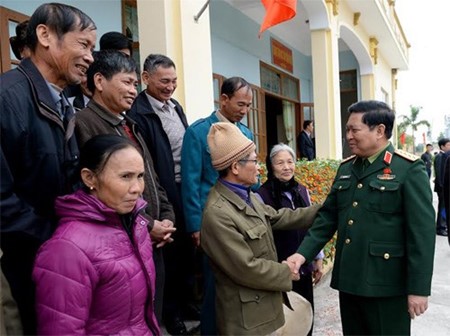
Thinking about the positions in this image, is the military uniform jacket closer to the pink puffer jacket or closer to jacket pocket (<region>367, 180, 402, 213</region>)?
jacket pocket (<region>367, 180, 402, 213</region>)

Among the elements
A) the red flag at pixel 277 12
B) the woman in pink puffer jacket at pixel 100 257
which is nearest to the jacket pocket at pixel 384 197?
the woman in pink puffer jacket at pixel 100 257

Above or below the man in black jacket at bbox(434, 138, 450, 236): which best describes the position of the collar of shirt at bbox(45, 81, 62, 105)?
above

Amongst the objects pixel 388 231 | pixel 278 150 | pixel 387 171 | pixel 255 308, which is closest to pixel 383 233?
pixel 388 231

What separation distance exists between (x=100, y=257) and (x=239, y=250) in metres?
0.66

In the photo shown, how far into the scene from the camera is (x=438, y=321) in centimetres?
380

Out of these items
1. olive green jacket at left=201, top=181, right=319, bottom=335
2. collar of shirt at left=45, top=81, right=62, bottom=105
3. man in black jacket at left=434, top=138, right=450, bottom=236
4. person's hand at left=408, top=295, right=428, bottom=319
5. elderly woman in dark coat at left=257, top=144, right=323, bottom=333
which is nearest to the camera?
collar of shirt at left=45, top=81, right=62, bottom=105

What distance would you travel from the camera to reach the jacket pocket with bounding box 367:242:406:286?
83.3 inches

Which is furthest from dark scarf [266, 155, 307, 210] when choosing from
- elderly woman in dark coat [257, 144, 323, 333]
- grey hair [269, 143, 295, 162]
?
grey hair [269, 143, 295, 162]

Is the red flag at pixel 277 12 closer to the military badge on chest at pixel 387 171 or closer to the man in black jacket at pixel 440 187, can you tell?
the military badge on chest at pixel 387 171

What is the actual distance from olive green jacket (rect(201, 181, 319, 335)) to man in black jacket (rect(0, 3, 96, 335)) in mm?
687

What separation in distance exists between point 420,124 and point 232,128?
59481mm

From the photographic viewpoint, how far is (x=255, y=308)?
1.97m

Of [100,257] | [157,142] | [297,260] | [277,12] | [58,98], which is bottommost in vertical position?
[297,260]

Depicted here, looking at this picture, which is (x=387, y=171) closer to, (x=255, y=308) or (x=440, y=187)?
(x=255, y=308)
